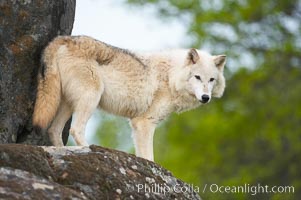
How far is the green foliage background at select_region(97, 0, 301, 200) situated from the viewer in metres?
24.8

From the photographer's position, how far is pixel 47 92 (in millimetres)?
9688

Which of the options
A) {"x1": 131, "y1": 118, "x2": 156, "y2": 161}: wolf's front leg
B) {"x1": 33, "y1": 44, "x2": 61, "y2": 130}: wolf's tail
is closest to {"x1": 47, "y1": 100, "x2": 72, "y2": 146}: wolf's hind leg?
{"x1": 33, "y1": 44, "x2": 61, "y2": 130}: wolf's tail

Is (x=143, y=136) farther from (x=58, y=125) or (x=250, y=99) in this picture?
(x=250, y=99)

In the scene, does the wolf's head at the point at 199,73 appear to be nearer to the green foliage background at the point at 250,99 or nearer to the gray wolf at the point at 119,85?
the gray wolf at the point at 119,85

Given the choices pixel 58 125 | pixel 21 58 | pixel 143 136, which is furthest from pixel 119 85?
pixel 21 58

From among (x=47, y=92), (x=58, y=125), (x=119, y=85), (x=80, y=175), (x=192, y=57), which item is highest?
(x=192, y=57)

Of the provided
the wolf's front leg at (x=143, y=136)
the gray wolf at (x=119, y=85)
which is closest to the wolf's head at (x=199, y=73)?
the gray wolf at (x=119, y=85)

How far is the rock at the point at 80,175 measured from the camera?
295 inches

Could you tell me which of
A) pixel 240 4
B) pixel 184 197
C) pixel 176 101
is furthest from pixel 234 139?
pixel 184 197

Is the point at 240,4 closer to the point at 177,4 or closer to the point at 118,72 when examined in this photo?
the point at 177,4

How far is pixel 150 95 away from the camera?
11.0 metres

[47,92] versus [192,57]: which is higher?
[192,57]

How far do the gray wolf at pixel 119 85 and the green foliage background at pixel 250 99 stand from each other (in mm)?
12707

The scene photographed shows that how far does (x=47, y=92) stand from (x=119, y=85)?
125cm
